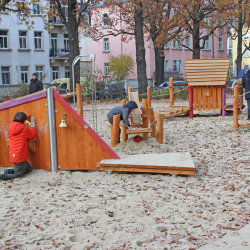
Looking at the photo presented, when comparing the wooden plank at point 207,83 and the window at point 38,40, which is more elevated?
→ the window at point 38,40

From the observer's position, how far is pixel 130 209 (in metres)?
4.62

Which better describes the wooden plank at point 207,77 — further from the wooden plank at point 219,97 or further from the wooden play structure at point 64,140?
the wooden play structure at point 64,140

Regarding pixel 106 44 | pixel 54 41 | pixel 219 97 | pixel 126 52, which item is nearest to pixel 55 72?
pixel 54 41

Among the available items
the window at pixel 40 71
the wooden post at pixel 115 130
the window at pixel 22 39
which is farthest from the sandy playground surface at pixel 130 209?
the window at pixel 40 71

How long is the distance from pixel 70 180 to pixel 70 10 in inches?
762

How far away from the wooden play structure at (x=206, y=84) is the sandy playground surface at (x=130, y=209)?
6.17 metres

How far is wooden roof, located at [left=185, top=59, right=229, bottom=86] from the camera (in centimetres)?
1322

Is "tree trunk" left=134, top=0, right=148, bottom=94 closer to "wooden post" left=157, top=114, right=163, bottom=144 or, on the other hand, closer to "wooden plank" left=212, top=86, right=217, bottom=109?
"wooden plank" left=212, top=86, right=217, bottom=109

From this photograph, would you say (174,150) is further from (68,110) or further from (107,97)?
(107,97)

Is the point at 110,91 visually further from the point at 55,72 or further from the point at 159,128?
the point at 55,72

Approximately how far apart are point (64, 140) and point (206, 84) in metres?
7.96

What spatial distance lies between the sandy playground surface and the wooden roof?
621 cm

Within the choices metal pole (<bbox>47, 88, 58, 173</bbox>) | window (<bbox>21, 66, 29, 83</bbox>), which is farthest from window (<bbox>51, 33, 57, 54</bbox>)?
metal pole (<bbox>47, 88, 58, 173</bbox>)

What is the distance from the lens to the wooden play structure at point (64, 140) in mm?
6367
